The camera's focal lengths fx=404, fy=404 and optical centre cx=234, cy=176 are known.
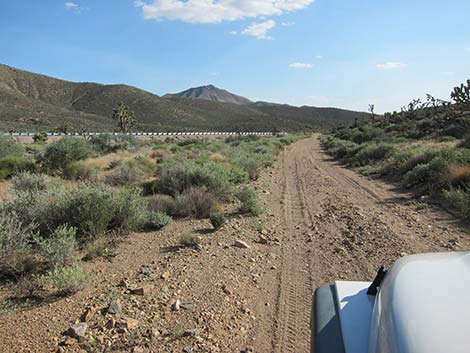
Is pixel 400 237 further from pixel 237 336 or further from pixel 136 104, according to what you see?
pixel 136 104

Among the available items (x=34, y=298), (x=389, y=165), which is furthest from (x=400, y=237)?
(x=389, y=165)

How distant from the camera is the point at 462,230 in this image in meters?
8.81

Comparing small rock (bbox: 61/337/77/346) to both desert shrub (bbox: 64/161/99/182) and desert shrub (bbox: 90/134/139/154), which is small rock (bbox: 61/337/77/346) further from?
desert shrub (bbox: 90/134/139/154)

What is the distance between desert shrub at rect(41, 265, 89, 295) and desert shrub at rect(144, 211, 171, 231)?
3.33 meters

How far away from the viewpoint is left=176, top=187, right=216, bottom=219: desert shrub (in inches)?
400

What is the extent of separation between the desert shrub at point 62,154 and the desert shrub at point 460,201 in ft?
49.4

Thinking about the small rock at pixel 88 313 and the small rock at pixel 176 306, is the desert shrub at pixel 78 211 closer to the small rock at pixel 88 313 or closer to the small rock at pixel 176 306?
the small rock at pixel 88 313

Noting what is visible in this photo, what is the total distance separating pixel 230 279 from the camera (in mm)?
6250

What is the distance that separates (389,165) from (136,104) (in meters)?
110

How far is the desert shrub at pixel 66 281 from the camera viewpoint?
5414 mm

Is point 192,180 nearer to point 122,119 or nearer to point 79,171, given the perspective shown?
point 79,171

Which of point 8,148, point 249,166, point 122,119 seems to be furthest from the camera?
point 122,119

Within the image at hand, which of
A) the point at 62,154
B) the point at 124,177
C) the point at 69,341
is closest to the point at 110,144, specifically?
the point at 62,154

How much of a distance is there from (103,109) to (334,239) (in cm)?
11588
